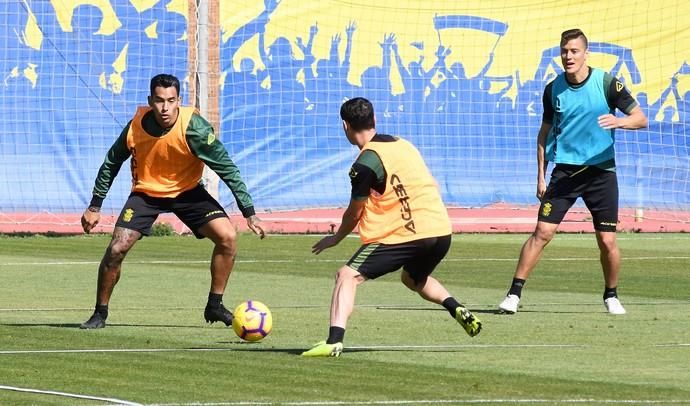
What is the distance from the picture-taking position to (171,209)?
12.5 m

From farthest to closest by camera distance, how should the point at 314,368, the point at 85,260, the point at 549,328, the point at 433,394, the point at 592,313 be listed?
the point at 85,260 → the point at 592,313 → the point at 549,328 → the point at 314,368 → the point at 433,394

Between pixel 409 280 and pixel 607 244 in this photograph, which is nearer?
pixel 409 280

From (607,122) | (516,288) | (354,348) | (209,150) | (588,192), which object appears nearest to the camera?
(354,348)

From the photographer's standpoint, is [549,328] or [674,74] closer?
[549,328]

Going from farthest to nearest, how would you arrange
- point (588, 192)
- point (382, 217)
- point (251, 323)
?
point (588, 192) < point (251, 323) < point (382, 217)

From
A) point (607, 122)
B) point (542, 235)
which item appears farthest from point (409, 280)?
point (542, 235)

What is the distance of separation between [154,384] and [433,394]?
1547 mm

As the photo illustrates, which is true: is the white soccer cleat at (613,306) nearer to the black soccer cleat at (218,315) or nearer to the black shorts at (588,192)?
the black shorts at (588,192)

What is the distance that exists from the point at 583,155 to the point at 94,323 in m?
4.37

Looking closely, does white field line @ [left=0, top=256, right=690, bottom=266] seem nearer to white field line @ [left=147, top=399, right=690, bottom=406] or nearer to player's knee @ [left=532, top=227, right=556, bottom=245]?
player's knee @ [left=532, top=227, right=556, bottom=245]

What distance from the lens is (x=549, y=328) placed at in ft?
38.9

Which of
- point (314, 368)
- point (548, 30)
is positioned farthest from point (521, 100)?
point (314, 368)

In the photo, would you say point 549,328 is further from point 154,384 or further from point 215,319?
point 154,384

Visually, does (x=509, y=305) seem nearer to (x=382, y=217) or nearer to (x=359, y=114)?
(x=382, y=217)
